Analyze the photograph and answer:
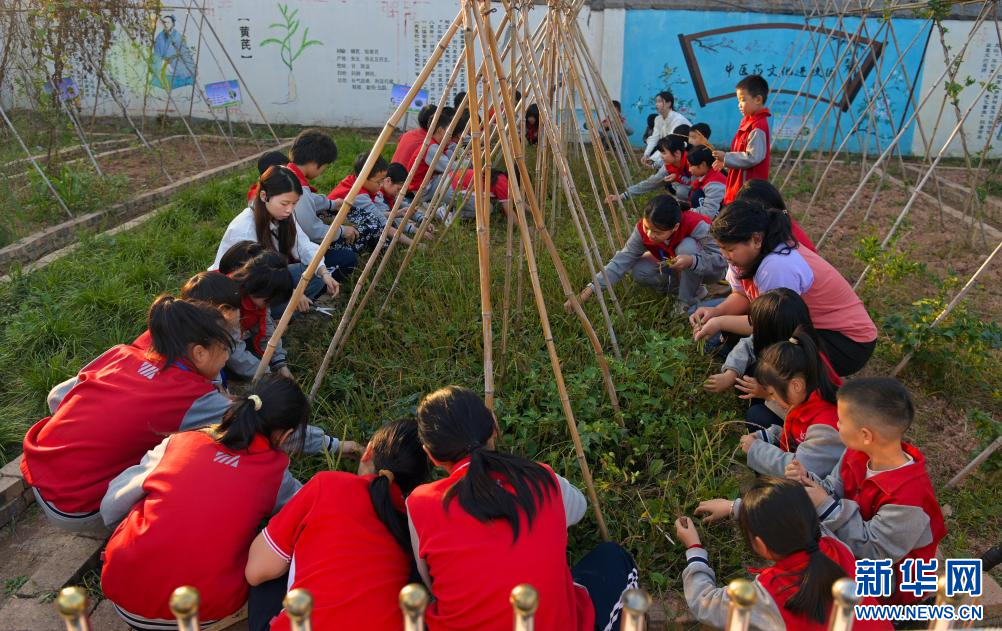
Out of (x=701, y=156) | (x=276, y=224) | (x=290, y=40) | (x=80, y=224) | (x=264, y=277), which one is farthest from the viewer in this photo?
(x=290, y=40)

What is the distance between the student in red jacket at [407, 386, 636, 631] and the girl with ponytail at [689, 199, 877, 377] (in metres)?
1.76

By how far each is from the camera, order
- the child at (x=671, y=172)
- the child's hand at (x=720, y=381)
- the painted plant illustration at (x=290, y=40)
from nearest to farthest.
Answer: the child's hand at (x=720, y=381) < the child at (x=671, y=172) < the painted plant illustration at (x=290, y=40)

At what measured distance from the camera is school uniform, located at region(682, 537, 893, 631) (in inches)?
72.6

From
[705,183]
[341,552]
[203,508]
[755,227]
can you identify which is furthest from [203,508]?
[705,183]

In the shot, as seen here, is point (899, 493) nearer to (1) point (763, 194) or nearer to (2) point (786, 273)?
(2) point (786, 273)

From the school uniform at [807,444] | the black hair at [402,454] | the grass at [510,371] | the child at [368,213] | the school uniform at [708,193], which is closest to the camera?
the black hair at [402,454]

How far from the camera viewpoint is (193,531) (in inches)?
80.7

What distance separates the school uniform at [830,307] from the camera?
3256 mm

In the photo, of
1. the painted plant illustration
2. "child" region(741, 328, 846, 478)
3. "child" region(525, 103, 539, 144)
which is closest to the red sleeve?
"child" region(741, 328, 846, 478)

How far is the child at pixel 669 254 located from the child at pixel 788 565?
6.88 ft

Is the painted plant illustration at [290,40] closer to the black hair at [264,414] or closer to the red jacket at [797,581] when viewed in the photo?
the black hair at [264,414]

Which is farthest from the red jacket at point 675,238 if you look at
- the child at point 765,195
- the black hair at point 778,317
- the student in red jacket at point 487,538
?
the student in red jacket at point 487,538

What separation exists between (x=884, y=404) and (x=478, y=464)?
1311 mm

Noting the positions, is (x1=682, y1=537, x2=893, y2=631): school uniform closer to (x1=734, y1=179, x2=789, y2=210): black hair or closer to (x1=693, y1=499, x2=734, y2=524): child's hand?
(x1=693, y1=499, x2=734, y2=524): child's hand
